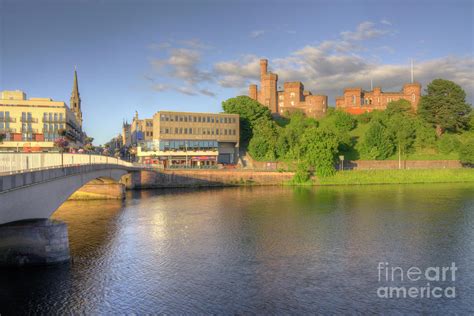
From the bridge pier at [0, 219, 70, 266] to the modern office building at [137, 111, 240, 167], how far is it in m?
79.6

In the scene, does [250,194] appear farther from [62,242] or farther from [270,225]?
[62,242]

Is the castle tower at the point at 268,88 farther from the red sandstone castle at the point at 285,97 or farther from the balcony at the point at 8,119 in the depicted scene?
the balcony at the point at 8,119

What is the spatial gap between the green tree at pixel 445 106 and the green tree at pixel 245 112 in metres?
55.5

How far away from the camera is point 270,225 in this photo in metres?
→ 47.6

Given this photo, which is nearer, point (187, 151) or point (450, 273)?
point (450, 273)

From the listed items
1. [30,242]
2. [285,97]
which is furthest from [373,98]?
[30,242]

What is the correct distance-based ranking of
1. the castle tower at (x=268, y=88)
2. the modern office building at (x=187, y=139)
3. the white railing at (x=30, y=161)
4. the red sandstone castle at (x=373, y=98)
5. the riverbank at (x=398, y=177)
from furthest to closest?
the red sandstone castle at (x=373, y=98), the castle tower at (x=268, y=88), the modern office building at (x=187, y=139), the riverbank at (x=398, y=177), the white railing at (x=30, y=161)

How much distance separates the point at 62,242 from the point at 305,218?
1212 inches

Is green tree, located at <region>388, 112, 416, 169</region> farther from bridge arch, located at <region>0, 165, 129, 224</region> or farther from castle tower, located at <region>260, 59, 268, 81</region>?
bridge arch, located at <region>0, 165, 129, 224</region>

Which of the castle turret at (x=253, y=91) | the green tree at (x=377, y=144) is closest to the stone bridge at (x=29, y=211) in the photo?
the green tree at (x=377, y=144)

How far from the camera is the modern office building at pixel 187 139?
11331 centimetres

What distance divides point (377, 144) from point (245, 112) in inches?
1713

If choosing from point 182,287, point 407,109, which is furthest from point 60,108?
point 407,109

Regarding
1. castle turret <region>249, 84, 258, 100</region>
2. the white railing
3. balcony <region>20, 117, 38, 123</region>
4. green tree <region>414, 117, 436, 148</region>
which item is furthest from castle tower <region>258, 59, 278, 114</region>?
the white railing
